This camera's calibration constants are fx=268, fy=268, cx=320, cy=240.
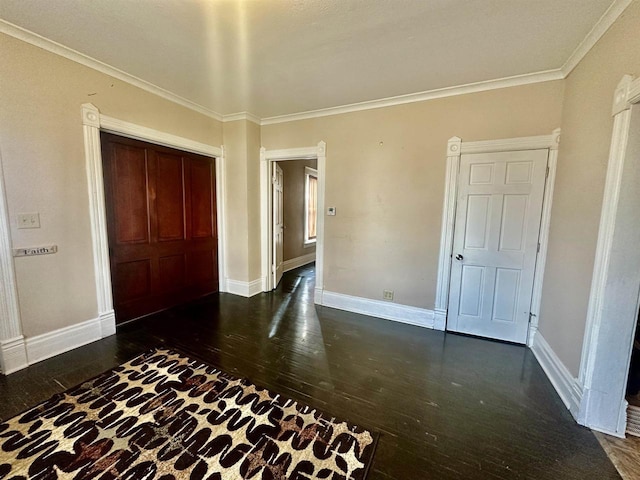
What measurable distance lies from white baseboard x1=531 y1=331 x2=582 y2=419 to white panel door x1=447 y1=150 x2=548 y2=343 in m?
0.26

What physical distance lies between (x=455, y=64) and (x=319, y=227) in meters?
2.35

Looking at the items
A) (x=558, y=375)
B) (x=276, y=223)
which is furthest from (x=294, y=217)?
(x=558, y=375)

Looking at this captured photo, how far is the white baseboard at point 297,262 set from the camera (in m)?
5.86

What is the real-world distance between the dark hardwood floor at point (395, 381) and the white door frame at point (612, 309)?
193 millimetres

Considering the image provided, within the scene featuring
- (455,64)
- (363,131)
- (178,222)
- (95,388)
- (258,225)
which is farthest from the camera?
(258,225)

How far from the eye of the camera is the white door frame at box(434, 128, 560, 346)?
263 cm

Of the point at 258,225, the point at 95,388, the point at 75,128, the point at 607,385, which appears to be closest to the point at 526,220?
the point at 607,385

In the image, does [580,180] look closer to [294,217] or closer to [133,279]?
[133,279]

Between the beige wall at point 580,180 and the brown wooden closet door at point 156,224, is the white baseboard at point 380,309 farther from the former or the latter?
the brown wooden closet door at point 156,224

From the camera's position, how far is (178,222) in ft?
12.0

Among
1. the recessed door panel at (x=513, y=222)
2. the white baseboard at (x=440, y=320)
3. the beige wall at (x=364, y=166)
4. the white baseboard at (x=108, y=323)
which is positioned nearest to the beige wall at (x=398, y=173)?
the beige wall at (x=364, y=166)

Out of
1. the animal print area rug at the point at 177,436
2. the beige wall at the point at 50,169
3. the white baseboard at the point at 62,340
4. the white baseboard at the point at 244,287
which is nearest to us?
the animal print area rug at the point at 177,436

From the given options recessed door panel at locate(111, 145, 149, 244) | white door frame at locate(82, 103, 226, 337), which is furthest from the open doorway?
white door frame at locate(82, 103, 226, 337)

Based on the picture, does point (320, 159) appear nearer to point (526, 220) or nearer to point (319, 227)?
point (319, 227)
